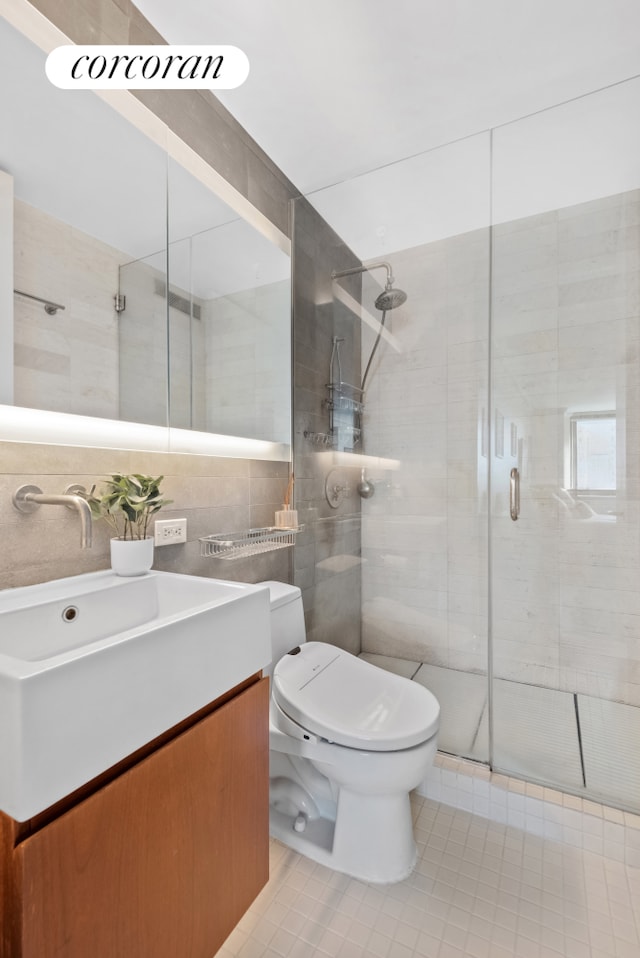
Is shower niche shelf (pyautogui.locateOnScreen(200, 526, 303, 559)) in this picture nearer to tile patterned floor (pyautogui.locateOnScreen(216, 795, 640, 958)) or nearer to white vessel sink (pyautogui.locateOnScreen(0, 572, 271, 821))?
white vessel sink (pyautogui.locateOnScreen(0, 572, 271, 821))

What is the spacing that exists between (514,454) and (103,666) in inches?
68.9

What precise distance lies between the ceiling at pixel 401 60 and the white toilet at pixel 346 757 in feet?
5.73

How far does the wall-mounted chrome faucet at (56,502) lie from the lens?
93cm

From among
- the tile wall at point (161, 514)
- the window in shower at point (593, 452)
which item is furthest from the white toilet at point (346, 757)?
the window in shower at point (593, 452)

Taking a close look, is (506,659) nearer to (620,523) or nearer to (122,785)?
(620,523)

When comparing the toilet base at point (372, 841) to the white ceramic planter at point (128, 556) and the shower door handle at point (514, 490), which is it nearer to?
the white ceramic planter at point (128, 556)

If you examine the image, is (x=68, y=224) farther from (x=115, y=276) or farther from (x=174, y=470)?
(x=174, y=470)

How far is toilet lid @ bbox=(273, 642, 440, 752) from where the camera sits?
1179 mm

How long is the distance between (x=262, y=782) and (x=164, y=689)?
0.45 metres

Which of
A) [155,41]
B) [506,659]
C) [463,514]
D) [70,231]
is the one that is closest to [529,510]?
[463,514]

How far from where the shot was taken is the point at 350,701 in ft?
4.47

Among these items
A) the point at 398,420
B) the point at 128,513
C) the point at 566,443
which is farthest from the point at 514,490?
the point at 128,513

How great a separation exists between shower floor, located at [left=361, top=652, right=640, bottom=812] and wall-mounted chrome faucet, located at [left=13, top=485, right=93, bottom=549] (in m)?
1.50

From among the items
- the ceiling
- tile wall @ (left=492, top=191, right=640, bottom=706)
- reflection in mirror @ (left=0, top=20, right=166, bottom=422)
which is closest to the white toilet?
tile wall @ (left=492, top=191, right=640, bottom=706)
